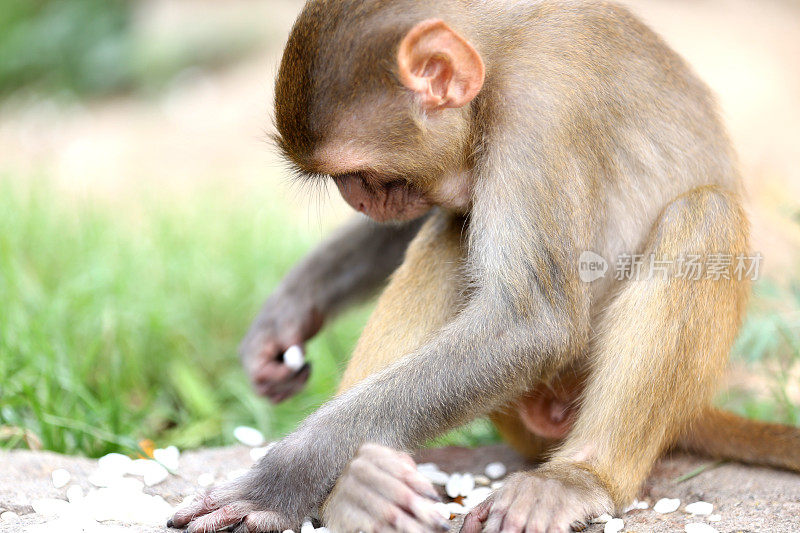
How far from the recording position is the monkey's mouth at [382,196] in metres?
3.48

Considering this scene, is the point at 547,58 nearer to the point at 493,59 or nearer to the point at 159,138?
the point at 493,59

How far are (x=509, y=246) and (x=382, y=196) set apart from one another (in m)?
0.58

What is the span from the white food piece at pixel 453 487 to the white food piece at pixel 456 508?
13cm

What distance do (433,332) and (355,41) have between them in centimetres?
114

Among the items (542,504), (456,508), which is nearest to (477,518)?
(542,504)

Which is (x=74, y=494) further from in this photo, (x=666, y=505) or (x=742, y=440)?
(x=742, y=440)

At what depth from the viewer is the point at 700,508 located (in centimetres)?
342

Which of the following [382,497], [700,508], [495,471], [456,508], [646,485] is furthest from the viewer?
[495,471]

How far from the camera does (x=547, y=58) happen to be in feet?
11.4

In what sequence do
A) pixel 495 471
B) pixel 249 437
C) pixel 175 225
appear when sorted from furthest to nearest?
pixel 175 225, pixel 249 437, pixel 495 471

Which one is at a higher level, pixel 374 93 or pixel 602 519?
pixel 374 93

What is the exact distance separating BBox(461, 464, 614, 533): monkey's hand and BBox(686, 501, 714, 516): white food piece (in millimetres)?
336

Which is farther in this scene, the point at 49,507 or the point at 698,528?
the point at 49,507

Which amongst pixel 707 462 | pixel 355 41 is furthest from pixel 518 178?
pixel 707 462
